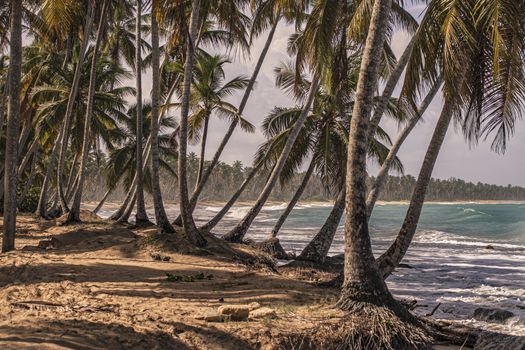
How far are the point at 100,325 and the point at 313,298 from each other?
11.3ft

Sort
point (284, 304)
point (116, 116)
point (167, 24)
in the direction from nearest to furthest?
point (284, 304) → point (167, 24) → point (116, 116)

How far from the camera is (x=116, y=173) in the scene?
24.2 metres

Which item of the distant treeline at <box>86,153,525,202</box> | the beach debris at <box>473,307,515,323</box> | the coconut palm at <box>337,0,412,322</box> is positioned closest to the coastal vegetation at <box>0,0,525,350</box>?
the coconut palm at <box>337,0,412,322</box>

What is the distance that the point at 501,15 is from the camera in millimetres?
6160

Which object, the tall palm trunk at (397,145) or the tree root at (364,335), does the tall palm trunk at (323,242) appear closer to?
the tall palm trunk at (397,145)

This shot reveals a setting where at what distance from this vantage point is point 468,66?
7066 mm

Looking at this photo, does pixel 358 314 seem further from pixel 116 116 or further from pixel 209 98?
pixel 116 116

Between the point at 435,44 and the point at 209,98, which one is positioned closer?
the point at 435,44

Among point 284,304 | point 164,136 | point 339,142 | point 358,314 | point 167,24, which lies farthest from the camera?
point 164,136

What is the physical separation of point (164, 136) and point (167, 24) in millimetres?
14228

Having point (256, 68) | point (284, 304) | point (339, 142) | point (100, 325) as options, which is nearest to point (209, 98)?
point (256, 68)

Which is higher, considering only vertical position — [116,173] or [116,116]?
[116,116]

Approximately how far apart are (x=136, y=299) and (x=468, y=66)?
650cm

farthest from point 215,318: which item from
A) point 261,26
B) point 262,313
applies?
point 261,26
